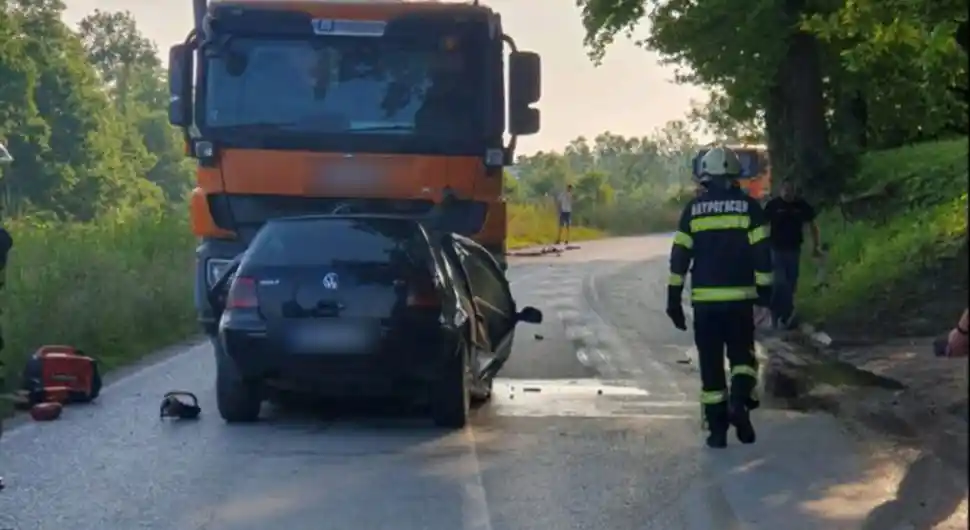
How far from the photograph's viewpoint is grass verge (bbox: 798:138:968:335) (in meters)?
18.0

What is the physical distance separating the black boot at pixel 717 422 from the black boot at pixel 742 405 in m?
0.07

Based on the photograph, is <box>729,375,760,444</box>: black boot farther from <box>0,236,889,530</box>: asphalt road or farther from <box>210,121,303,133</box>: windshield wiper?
<box>210,121,303,133</box>: windshield wiper

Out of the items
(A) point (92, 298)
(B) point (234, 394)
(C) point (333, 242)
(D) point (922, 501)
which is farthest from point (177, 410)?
(A) point (92, 298)

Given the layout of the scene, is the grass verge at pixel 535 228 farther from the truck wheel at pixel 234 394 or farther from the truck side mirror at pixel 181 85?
the truck wheel at pixel 234 394

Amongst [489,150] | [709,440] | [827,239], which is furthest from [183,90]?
[827,239]

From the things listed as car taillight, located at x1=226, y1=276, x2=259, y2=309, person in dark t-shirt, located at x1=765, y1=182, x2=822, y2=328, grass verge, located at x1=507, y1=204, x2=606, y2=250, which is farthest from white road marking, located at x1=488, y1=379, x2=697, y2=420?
grass verge, located at x1=507, y1=204, x2=606, y2=250

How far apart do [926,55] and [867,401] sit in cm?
276

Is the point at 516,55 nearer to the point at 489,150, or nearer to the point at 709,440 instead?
the point at 489,150

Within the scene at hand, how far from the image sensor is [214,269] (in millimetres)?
13633

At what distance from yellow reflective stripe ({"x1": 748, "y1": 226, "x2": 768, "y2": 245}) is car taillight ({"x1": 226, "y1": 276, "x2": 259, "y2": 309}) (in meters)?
3.41

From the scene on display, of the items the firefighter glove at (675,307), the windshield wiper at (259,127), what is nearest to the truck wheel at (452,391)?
the firefighter glove at (675,307)

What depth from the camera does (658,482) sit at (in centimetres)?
899

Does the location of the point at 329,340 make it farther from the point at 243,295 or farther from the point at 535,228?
the point at 535,228

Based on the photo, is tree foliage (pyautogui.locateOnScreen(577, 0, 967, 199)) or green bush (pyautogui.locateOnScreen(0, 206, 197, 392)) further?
tree foliage (pyautogui.locateOnScreen(577, 0, 967, 199))
